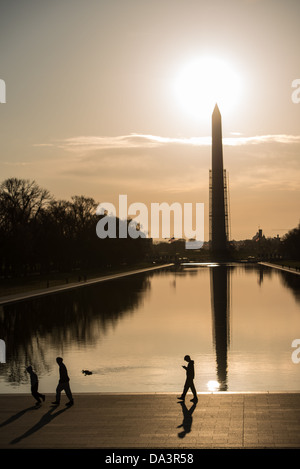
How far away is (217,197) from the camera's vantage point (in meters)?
106

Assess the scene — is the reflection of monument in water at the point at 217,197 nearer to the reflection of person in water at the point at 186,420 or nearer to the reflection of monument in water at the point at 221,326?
the reflection of monument in water at the point at 221,326

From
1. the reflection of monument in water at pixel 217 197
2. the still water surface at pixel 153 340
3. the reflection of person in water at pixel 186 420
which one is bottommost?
the still water surface at pixel 153 340

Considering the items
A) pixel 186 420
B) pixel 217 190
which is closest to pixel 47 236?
pixel 217 190

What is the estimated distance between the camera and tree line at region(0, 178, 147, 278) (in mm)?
64856

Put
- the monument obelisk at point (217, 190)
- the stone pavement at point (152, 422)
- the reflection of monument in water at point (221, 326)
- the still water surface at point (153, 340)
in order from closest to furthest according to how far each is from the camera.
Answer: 1. the stone pavement at point (152, 422)
2. the still water surface at point (153, 340)
3. the reflection of monument in water at point (221, 326)
4. the monument obelisk at point (217, 190)

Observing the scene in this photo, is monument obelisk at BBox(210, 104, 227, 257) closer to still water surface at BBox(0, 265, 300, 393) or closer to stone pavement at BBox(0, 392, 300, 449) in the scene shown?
still water surface at BBox(0, 265, 300, 393)

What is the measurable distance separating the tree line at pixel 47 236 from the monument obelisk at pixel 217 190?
594 inches

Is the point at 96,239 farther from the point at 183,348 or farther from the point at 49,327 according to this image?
the point at 183,348

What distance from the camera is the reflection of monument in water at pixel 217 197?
334 ft

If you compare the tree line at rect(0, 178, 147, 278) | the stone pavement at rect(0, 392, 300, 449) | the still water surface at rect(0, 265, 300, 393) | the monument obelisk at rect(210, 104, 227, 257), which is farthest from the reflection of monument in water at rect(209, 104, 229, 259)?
the stone pavement at rect(0, 392, 300, 449)

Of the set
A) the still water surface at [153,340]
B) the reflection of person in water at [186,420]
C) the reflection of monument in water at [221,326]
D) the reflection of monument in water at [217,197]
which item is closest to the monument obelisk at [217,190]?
the reflection of monument in water at [217,197]

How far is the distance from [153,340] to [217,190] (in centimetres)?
8278
